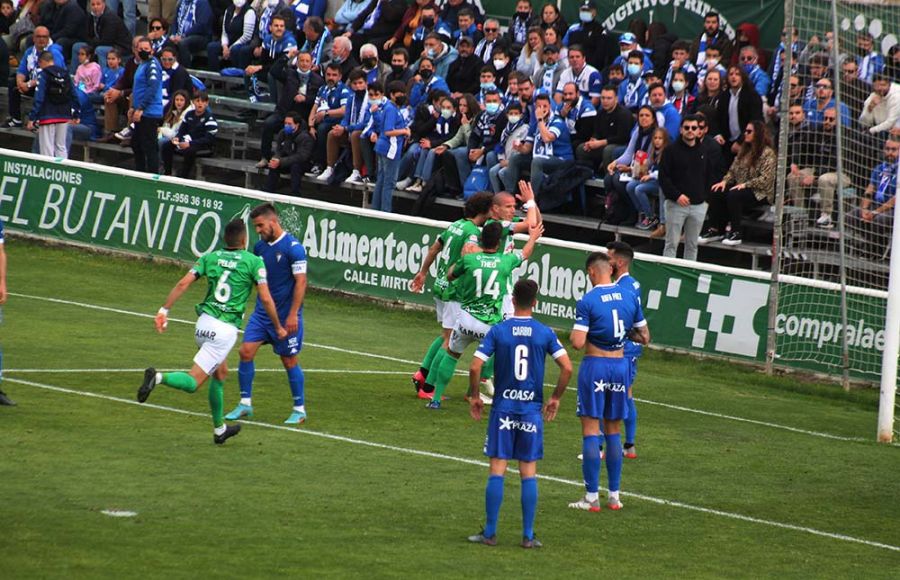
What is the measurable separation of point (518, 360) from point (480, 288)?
4.94 meters

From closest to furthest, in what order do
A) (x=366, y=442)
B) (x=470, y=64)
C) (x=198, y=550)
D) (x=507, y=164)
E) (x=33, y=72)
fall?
1. (x=198, y=550)
2. (x=366, y=442)
3. (x=507, y=164)
4. (x=470, y=64)
5. (x=33, y=72)

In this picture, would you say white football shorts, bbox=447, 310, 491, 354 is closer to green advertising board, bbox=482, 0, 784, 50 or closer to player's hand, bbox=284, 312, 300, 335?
player's hand, bbox=284, 312, 300, 335

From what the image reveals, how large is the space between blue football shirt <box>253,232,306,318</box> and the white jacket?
953 cm

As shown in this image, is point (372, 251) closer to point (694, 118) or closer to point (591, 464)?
point (694, 118)

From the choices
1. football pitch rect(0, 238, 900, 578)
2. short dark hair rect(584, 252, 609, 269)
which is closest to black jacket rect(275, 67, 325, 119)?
football pitch rect(0, 238, 900, 578)

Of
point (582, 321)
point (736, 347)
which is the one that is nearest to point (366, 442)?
point (582, 321)

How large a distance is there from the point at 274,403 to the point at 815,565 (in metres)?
6.73

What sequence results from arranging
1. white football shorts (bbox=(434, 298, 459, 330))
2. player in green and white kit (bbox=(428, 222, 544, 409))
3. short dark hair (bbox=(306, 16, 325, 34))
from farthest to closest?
1. short dark hair (bbox=(306, 16, 325, 34))
2. white football shorts (bbox=(434, 298, 459, 330))
3. player in green and white kit (bbox=(428, 222, 544, 409))

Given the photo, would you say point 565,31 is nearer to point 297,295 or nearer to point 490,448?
point 297,295

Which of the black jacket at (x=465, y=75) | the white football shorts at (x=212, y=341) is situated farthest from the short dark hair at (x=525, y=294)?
the black jacket at (x=465, y=75)

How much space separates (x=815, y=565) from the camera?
34.3 feet

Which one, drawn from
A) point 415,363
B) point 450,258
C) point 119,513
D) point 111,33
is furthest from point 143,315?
point 111,33

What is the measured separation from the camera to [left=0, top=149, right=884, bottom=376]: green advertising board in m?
19.5

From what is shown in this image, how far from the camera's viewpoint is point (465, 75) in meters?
26.6
